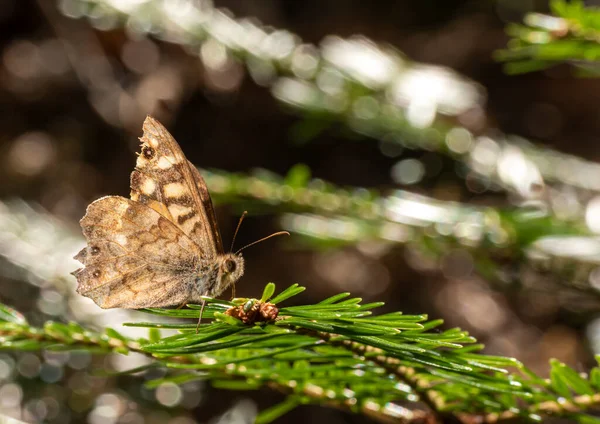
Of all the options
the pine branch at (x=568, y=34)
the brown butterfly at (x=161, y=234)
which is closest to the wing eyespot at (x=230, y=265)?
the brown butterfly at (x=161, y=234)

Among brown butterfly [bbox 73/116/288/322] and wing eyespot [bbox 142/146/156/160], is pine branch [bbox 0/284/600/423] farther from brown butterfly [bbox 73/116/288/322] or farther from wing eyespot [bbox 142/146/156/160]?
wing eyespot [bbox 142/146/156/160]

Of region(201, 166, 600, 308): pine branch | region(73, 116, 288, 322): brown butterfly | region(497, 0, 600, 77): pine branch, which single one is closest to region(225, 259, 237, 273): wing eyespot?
region(73, 116, 288, 322): brown butterfly

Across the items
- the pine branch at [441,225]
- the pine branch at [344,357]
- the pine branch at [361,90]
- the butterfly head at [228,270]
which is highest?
the pine branch at [361,90]

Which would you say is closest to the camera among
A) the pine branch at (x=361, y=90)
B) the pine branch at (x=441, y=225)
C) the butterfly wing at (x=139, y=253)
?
the butterfly wing at (x=139, y=253)

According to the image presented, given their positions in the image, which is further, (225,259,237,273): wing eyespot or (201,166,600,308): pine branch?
(201,166,600,308): pine branch

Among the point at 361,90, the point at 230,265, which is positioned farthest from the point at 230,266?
the point at 361,90

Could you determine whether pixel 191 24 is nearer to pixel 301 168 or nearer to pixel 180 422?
pixel 301 168

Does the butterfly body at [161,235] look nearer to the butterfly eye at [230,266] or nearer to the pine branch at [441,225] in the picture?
the butterfly eye at [230,266]
